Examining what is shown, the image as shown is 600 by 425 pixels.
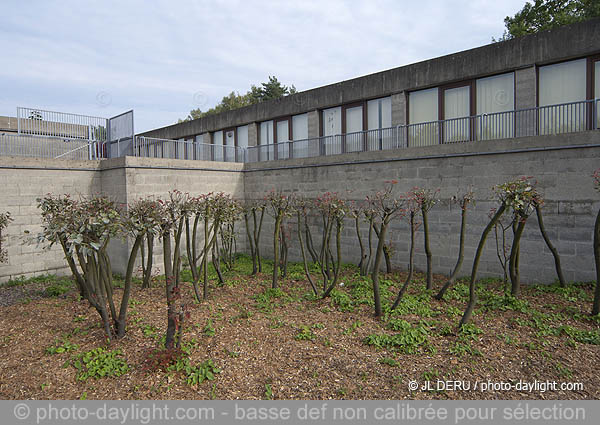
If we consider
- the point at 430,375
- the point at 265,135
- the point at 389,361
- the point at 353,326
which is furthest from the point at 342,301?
the point at 265,135

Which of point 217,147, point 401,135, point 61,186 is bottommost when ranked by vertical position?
point 61,186

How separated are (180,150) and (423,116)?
9814 mm

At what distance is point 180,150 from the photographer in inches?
A: 632

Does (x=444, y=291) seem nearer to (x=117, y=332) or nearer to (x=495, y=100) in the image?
(x=117, y=332)

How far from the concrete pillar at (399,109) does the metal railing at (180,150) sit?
6.70 metres

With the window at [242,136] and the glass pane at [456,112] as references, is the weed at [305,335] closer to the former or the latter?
the glass pane at [456,112]

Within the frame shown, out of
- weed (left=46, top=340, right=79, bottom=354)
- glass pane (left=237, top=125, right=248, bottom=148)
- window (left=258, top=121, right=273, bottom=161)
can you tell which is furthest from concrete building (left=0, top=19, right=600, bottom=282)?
weed (left=46, top=340, right=79, bottom=354)

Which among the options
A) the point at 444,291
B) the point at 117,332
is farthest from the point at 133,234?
the point at 444,291

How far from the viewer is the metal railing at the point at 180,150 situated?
12539 mm

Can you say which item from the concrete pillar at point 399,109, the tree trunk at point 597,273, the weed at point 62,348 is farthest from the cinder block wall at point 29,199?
the tree trunk at point 597,273

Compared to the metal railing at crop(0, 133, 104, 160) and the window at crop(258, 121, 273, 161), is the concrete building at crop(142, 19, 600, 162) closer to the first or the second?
the window at crop(258, 121, 273, 161)

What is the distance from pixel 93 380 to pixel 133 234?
6.64 feet

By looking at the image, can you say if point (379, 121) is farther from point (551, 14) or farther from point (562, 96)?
point (551, 14)

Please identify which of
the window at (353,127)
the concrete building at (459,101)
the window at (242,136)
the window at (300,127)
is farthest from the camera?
the window at (242,136)
